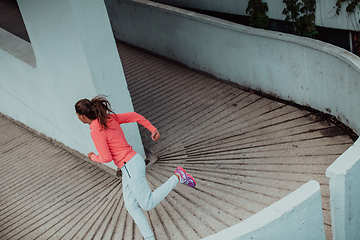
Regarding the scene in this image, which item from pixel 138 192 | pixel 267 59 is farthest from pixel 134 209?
pixel 267 59

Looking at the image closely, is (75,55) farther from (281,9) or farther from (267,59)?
(281,9)

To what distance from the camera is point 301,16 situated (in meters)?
6.56

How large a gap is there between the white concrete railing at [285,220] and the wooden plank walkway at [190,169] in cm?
113

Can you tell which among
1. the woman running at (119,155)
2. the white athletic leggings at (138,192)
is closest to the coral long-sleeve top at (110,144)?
the woman running at (119,155)

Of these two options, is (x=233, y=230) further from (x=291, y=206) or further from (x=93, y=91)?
(x=93, y=91)

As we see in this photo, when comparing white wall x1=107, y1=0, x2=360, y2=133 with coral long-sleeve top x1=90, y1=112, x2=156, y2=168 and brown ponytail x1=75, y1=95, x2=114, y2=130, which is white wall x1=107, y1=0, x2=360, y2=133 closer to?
coral long-sleeve top x1=90, y1=112, x2=156, y2=168

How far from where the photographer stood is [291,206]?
8.92 feet

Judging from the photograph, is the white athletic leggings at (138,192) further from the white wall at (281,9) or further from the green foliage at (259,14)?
the green foliage at (259,14)

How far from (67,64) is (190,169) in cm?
243

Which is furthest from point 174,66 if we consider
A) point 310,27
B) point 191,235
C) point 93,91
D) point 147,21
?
point 191,235

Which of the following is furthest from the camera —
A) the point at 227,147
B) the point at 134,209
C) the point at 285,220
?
the point at 227,147

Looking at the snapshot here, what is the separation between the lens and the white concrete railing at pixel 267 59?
198 inches

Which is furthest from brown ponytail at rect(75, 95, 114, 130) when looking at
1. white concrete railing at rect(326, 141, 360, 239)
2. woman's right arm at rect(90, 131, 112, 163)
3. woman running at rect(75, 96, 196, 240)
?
white concrete railing at rect(326, 141, 360, 239)

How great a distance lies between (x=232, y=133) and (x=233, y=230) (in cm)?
354
